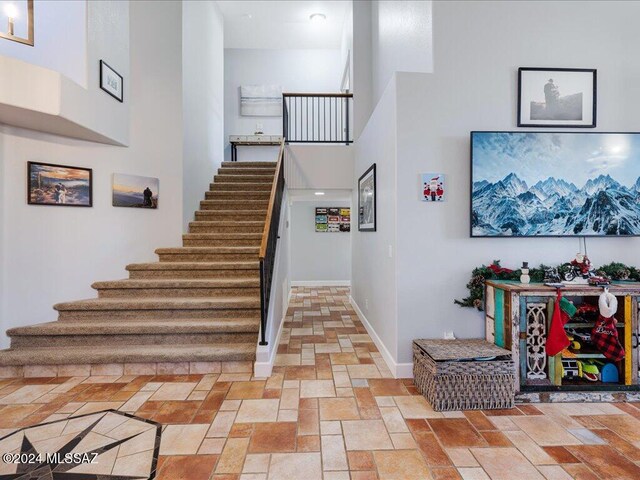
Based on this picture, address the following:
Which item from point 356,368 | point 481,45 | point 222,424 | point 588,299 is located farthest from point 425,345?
point 481,45

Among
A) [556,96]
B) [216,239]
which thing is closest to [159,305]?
[216,239]

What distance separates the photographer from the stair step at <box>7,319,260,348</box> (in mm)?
3471

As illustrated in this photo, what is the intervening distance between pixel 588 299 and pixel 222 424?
302 centimetres

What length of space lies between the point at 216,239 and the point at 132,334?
73.2 inches

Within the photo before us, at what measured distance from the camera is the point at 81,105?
141 inches

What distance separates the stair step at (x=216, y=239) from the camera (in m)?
4.98

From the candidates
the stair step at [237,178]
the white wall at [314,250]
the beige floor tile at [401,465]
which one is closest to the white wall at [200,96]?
the stair step at [237,178]

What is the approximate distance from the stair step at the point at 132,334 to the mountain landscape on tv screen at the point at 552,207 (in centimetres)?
243

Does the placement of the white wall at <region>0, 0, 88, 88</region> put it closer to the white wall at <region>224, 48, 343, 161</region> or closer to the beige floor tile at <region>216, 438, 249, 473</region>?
the beige floor tile at <region>216, 438, 249, 473</region>

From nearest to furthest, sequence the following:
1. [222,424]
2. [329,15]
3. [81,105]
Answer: [222,424] < [81,105] < [329,15]

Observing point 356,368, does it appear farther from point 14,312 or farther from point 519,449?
point 14,312

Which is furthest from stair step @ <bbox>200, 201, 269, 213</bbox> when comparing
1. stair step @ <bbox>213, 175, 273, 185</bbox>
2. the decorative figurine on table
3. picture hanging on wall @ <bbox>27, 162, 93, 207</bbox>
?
the decorative figurine on table

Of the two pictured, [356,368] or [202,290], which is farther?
[202,290]

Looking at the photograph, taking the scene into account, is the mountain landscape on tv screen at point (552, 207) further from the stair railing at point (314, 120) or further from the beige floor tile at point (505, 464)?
the stair railing at point (314, 120)
